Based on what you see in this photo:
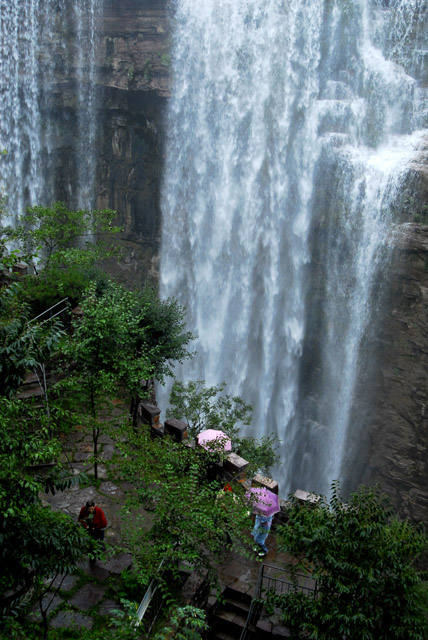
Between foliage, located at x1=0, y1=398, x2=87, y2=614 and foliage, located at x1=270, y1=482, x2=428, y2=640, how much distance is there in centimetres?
300

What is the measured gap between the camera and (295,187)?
2539cm

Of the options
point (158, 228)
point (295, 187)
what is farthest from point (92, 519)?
point (158, 228)

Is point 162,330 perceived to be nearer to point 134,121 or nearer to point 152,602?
point 152,602

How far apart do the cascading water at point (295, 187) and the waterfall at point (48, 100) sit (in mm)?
4967

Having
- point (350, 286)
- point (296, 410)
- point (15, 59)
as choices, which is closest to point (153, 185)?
point (15, 59)

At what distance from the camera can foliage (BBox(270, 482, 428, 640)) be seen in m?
6.54

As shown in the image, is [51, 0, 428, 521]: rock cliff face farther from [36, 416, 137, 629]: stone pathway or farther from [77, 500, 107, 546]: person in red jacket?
[77, 500, 107, 546]: person in red jacket

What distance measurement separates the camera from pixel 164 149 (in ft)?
92.7

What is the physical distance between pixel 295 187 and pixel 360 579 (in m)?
21.1

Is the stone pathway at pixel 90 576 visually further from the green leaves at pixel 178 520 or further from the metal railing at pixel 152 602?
the green leaves at pixel 178 520

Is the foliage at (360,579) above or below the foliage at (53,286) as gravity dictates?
below

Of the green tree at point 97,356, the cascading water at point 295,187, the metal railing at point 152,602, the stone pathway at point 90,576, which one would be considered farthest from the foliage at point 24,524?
the cascading water at point 295,187

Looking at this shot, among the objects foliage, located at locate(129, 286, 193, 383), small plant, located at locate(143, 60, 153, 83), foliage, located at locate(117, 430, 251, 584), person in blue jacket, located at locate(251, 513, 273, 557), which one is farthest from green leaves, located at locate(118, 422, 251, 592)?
small plant, located at locate(143, 60, 153, 83)

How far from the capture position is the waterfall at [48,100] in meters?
26.7
